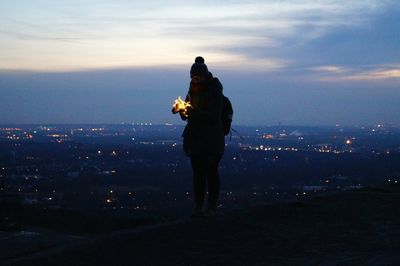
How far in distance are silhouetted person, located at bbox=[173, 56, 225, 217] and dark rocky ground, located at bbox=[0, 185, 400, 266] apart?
55 cm

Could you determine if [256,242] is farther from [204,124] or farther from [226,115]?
[226,115]

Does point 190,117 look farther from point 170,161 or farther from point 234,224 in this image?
point 170,161

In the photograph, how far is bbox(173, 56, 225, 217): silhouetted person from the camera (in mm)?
6852

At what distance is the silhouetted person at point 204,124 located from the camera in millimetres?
6852

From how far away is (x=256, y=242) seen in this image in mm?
6074

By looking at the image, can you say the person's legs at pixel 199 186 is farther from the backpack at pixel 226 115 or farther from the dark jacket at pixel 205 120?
the backpack at pixel 226 115

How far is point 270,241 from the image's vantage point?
612cm

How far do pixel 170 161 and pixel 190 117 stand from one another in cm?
5394

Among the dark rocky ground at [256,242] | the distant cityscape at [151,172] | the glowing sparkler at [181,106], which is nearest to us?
the dark rocky ground at [256,242]

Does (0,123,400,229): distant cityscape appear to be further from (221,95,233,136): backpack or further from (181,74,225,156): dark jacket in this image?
(181,74,225,156): dark jacket

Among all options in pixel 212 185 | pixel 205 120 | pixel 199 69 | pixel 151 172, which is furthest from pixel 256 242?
pixel 151 172

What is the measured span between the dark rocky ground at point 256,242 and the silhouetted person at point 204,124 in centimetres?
55

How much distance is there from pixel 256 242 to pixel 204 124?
4.64 feet

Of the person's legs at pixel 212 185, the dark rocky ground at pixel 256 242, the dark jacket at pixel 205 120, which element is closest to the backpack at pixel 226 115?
the dark jacket at pixel 205 120
